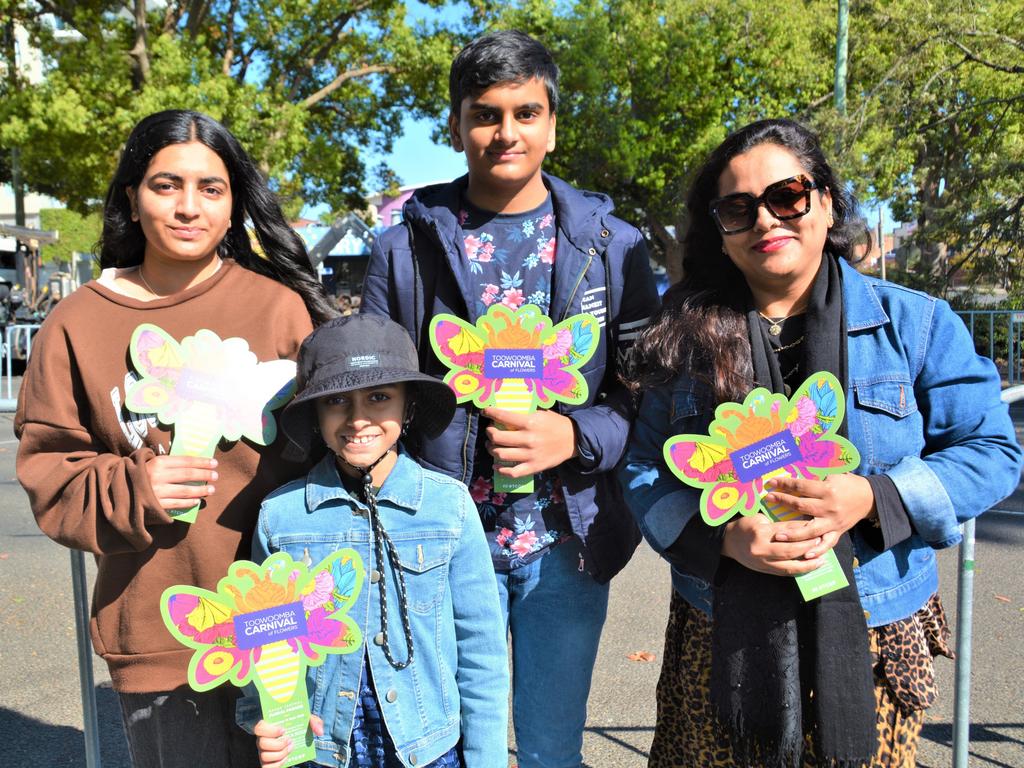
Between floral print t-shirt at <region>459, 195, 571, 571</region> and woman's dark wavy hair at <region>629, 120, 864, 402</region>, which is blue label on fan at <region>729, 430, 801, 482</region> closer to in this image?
woman's dark wavy hair at <region>629, 120, 864, 402</region>

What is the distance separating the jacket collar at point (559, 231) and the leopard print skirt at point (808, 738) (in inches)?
32.3

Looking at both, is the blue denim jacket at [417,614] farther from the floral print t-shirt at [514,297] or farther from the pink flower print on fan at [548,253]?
the pink flower print on fan at [548,253]

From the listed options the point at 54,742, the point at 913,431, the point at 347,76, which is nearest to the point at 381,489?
the point at 913,431

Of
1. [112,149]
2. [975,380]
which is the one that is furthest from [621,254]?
[112,149]

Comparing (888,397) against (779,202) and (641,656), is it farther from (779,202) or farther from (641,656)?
(641,656)

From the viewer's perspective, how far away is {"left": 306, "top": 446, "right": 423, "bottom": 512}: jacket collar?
1.93 metres

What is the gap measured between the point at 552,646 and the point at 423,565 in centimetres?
47

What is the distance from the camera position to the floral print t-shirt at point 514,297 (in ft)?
7.09

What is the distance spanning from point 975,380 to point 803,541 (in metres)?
0.51

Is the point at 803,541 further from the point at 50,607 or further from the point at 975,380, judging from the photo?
the point at 50,607

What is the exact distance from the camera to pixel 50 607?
490 centimetres

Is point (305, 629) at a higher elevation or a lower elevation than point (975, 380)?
lower

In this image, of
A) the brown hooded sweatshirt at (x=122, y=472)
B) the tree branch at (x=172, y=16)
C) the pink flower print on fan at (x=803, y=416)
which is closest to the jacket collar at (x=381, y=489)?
the brown hooded sweatshirt at (x=122, y=472)

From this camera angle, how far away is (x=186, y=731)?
2.00 m
